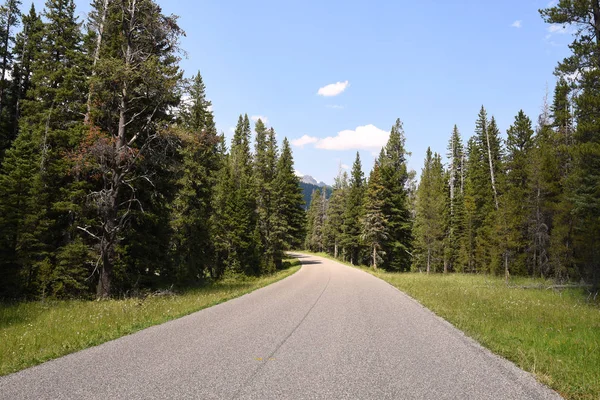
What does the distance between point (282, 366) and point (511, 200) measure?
30.3 m

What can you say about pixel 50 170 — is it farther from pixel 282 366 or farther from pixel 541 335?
pixel 541 335

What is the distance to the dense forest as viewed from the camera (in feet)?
50.4

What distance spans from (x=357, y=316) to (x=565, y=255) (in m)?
22.0

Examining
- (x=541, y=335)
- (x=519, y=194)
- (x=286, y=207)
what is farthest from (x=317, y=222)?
(x=541, y=335)

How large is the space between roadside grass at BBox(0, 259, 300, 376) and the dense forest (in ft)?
60.0

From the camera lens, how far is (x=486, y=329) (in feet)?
27.8

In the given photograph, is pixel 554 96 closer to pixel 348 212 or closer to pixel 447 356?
pixel 348 212

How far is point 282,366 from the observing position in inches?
218

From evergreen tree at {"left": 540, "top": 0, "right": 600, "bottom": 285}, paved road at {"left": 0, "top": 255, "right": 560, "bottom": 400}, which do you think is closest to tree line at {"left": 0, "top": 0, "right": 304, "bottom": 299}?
paved road at {"left": 0, "top": 255, "right": 560, "bottom": 400}

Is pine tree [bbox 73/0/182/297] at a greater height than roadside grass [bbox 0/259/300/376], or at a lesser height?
greater

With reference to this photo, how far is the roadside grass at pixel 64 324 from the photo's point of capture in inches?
245

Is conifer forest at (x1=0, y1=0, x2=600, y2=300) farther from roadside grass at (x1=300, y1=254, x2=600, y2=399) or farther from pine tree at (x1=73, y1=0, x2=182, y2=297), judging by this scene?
roadside grass at (x1=300, y1=254, x2=600, y2=399)

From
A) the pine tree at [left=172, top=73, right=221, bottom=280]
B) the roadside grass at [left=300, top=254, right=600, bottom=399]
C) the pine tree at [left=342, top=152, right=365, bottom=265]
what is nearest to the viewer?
the roadside grass at [left=300, top=254, right=600, bottom=399]

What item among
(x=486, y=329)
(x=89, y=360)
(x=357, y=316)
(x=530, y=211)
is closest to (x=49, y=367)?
(x=89, y=360)
